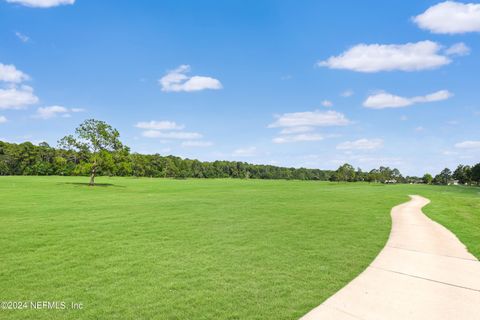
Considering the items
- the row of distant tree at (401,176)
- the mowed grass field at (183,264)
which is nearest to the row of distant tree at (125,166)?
the row of distant tree at (401,176)

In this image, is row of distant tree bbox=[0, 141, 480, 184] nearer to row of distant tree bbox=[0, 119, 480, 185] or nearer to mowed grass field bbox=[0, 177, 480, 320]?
row of distant tree bbox=[0, 119, 480, 185]

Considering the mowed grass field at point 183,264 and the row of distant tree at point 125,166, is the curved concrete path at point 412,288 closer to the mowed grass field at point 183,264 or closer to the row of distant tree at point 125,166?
the mowed grass field at point 183,264

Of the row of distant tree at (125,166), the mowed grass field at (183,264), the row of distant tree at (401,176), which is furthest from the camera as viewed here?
the row of distant tree at (401,176)

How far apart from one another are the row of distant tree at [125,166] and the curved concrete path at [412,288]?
142 ft

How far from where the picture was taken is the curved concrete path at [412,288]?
4.74 m

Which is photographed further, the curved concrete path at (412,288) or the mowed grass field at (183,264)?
the mowed grass field at (183,264)

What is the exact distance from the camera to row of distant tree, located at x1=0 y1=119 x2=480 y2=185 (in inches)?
1729

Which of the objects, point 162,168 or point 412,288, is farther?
point 162,168

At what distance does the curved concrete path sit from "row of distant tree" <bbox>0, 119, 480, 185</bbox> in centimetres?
4315

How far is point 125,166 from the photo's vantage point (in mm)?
44844

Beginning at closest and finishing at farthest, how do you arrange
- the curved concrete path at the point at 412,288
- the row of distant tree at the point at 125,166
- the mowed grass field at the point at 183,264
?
the curved concrete path at the point at 412,288 → the mowed grass field at the point at 183,264 → the row of distant tree at the point at 125,166

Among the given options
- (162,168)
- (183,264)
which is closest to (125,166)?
(183,264)

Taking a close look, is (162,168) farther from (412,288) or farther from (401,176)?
(401,176)

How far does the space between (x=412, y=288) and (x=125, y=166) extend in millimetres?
44795
